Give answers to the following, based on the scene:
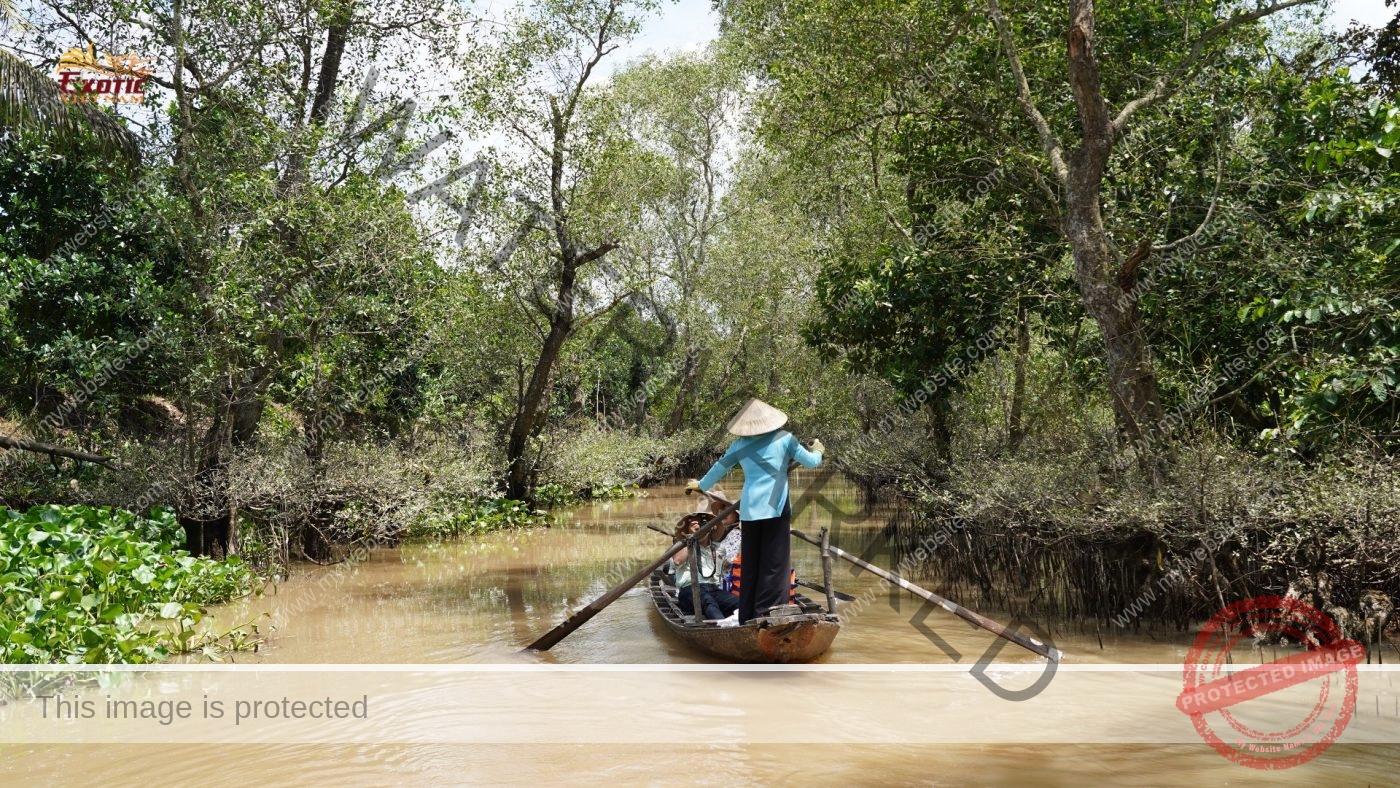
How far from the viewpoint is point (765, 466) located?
711cm

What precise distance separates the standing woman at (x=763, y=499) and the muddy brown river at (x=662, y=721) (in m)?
0.63

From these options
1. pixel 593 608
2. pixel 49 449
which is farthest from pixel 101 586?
pixel 49 449

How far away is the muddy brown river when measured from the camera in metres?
5.12

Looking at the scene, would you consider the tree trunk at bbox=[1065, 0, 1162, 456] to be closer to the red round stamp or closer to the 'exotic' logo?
the red round stamp

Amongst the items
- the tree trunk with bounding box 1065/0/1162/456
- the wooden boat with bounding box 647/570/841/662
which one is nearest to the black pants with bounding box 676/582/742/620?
the wooden boat with bounding box 647/570/841/662

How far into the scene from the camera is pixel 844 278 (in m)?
13.7

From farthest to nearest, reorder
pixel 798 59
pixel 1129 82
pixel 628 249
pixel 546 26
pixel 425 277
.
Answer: pixel 628 249
pixel 546 26
pixel 425 277
pixel 798 59
pixel 1129 82

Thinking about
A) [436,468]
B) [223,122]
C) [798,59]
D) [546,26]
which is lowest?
[436,468]

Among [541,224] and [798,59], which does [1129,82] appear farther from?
[541,224]

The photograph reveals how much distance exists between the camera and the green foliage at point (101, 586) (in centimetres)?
632

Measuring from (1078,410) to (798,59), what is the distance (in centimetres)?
646

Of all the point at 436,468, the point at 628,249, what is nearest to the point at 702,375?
the point at 628,249

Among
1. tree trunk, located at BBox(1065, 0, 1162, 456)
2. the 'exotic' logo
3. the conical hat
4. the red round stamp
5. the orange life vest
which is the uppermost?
the 'exotic' logo

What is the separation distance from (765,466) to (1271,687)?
3677 millimetres
